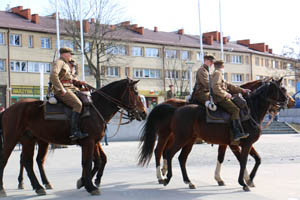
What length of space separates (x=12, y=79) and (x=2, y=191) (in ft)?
147

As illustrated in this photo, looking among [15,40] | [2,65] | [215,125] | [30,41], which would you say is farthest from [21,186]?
[30,41]

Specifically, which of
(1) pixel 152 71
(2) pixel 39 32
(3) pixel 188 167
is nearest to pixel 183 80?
(1) pixel 152 71

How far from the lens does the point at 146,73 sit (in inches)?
2606

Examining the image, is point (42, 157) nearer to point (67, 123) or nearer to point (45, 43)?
point (67, 123)

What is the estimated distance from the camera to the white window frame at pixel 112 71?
2436 inches

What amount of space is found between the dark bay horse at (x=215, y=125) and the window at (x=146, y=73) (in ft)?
177

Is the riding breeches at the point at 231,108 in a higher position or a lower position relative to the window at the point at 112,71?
lower

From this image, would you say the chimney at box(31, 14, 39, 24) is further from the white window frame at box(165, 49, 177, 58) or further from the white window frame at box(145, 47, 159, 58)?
the white window frame at box(165, 49, 177, 58)

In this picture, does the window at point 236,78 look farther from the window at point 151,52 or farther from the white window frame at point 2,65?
the white window frame at point 2,65

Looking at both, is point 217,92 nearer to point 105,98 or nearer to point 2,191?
point 105,98

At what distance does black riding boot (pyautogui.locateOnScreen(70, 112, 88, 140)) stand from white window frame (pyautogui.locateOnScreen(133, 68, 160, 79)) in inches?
2162

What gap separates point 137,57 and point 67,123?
5536cm

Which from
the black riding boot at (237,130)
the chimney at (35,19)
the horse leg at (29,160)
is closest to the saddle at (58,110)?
the horse leg at (29,160)

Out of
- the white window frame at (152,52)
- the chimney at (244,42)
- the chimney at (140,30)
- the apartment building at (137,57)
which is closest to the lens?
the apartment building at (137,57)
